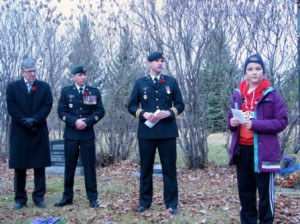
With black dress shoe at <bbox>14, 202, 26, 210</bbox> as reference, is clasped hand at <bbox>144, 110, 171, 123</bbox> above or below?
above

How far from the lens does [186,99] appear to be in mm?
10500

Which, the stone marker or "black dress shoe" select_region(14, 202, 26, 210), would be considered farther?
the stone marker

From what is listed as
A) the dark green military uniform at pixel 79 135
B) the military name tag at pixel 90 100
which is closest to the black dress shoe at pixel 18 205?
the dark green military uniform at pixel 79 135

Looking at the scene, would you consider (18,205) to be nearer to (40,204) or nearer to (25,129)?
(40,204)

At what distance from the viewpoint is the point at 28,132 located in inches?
249

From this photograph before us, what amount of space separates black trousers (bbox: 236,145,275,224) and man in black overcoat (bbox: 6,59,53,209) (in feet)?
9.76

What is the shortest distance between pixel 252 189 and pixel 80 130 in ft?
8.69

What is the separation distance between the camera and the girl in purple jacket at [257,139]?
4395 millimetres

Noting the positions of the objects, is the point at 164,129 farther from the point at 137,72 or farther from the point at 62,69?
the point at 62,69

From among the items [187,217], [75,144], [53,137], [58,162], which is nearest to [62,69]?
[53,137]

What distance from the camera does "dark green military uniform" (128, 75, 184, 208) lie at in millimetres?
5758

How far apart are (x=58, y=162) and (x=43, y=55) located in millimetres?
4679

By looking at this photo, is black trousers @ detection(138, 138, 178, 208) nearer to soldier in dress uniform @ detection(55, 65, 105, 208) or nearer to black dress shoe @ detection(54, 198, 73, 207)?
soldier in dress uniform @ detection(55, 65, 105, 208)

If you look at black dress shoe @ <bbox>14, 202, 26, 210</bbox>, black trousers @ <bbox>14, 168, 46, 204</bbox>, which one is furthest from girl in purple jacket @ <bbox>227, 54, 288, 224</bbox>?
black dress shoe @ <bbox>14, 202, 26, 210</bbox>
